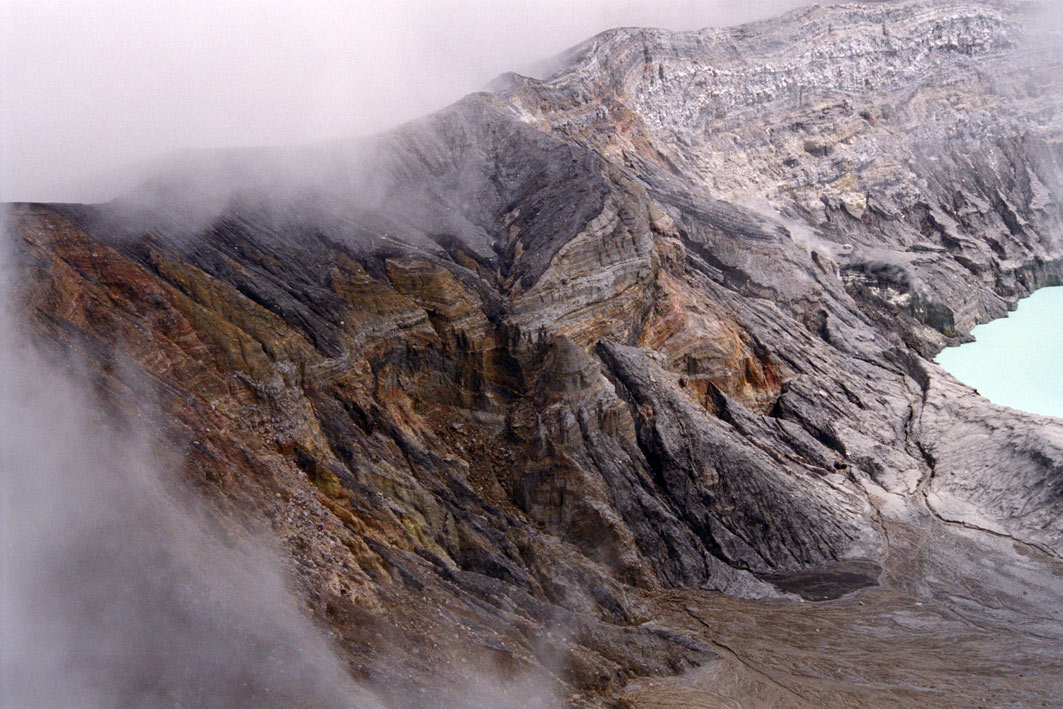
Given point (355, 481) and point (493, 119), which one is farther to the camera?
point (493, 119)

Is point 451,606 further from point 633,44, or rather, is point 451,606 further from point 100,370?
point 633,44

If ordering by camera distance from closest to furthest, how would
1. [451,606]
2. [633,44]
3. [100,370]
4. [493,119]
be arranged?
[100,370] < [451,606] < [493,119] < [633,44]

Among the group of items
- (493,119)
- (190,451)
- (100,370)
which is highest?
(493,119)

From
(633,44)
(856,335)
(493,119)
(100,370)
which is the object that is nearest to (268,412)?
(100,370)

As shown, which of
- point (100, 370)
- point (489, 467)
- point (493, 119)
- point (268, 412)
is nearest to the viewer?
point (100, 370)

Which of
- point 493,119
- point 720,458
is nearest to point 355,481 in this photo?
point 720,458

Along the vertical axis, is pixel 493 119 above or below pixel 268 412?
above

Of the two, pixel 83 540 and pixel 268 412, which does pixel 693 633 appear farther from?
pixel 83 540
